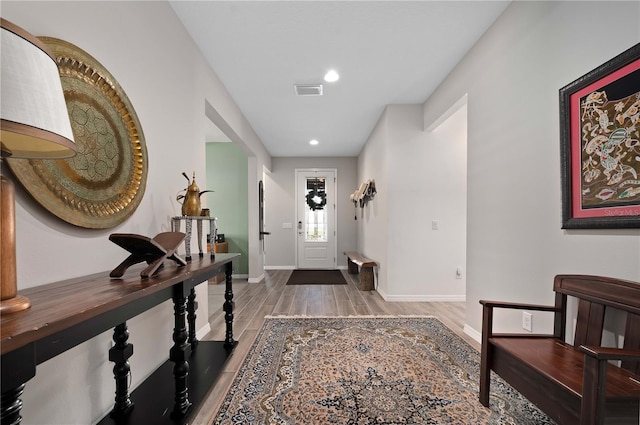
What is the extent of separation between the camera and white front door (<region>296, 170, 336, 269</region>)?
6.82m

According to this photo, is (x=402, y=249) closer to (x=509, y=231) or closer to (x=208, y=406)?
(x=509, y=231)

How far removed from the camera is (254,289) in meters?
4.74

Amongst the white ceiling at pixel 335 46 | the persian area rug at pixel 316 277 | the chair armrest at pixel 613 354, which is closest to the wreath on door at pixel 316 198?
the persian area rug at pixel 316 277

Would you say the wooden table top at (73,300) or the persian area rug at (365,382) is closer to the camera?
the wooden table top at (73,300)

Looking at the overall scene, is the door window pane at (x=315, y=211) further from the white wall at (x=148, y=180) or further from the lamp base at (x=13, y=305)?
the lamp base at (x=13, y=305)

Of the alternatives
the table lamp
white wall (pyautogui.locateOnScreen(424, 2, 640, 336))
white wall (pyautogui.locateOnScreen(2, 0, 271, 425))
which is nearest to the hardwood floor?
white wall (pyautogui.locateOnScreen(2, 0, 271, 425))

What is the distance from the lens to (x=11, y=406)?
67 cm

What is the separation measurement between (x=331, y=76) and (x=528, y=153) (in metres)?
2.03

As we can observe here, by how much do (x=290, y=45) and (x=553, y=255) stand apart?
101 inches

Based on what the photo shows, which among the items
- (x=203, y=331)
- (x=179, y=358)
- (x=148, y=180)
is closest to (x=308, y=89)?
(x=148, y=180)

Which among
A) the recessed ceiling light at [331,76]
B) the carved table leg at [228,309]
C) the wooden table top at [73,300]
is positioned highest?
the recessed ceiling light at [331,76]

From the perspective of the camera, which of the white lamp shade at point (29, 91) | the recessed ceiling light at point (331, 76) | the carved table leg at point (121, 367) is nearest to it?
the white lamp shade at point (29, 91)

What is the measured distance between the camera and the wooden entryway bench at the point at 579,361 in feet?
3.36

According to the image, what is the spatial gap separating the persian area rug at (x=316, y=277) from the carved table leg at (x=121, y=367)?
375 cm
